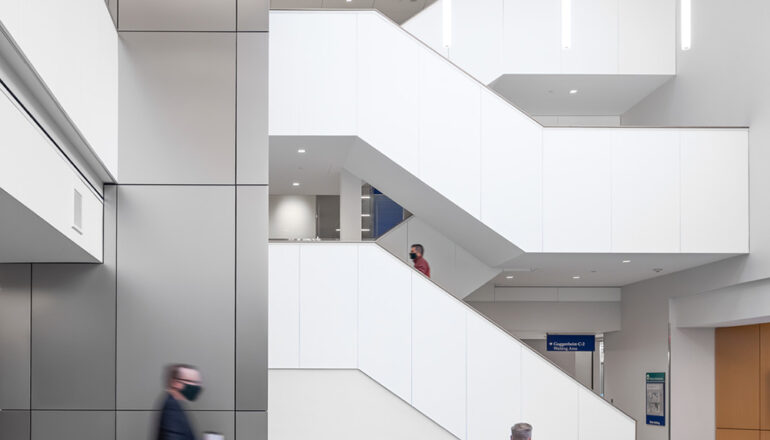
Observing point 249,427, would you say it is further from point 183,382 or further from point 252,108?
point 252,108

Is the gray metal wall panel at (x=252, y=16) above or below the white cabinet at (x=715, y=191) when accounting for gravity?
above

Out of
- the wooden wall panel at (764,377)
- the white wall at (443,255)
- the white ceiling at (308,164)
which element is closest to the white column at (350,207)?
the white ceiling at (308,164)

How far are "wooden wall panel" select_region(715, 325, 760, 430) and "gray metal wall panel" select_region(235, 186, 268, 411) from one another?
10.0 metres

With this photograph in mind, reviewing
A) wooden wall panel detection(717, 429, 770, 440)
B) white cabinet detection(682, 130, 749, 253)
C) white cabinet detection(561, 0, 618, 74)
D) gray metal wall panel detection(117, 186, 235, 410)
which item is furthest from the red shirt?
wooden wall panel detection(717, 429, 770, 440)

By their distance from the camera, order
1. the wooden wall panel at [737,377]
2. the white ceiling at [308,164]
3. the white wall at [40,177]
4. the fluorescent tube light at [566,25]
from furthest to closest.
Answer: the wooden wall panel at [737,377] → the white ceiling at [308,164] → the fluorescent tube light at [566,25] → the white wall at [40,177]

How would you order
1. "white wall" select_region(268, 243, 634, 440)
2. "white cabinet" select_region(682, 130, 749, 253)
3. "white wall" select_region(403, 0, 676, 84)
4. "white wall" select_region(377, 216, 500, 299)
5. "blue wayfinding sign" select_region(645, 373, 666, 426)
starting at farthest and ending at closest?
"blue wayfinding sign" select_region(645, 373, 666, 426), "white wall" select_region(377, 216, 500, 299), "white wall" select_region(403, 0, 676, 84), "white cabinet" select_region(682, 130, 749, 253), "white wall" select_region(268, 243, 634, 440)

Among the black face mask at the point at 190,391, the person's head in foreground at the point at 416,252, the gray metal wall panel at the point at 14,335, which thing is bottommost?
the black face mask at the point at 190,391

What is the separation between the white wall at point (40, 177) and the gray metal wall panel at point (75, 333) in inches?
15.5

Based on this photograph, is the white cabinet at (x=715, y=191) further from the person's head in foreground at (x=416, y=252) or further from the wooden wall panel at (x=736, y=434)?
the wooden wall panel at (x=736, y=434)

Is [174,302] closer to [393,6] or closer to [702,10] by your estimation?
[702,10]

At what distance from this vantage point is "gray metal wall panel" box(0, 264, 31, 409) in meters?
5.85

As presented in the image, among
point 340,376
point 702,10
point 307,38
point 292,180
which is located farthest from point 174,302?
point 702,10

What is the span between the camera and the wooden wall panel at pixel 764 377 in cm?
1283

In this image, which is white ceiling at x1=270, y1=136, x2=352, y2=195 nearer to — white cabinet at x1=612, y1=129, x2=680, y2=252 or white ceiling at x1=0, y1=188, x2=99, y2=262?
white cabinet at x1=612, y1=129, x2=680, y2=252
